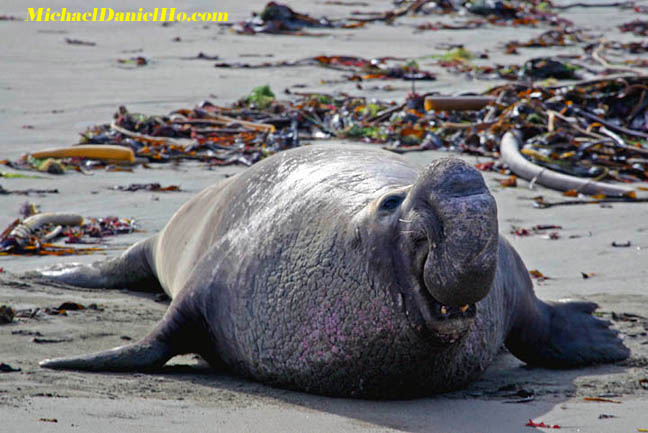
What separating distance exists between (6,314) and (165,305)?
108cm

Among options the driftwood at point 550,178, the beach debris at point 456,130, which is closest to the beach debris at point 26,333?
the beach debris at point 456,130

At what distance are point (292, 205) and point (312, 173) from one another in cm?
25

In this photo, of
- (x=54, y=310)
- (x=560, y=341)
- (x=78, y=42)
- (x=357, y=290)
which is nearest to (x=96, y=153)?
(x=54, y=310)

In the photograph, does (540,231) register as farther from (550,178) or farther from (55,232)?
(55,232)

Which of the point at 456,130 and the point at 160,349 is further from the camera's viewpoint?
the point at 456,130

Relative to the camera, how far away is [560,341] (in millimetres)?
4383

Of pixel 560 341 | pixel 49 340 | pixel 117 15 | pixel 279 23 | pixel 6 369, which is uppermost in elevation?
pixel 117 15

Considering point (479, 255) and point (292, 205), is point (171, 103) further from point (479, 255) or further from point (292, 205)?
point (479, 255)

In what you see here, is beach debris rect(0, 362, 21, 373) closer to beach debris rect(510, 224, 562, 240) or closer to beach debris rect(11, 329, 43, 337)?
beach debris rect(11, 329, 43, 337)

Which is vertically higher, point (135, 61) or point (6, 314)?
point (135, 61)

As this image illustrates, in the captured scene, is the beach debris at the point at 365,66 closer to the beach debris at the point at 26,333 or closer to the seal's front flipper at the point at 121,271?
the seal's front flipper at the point at 121,271

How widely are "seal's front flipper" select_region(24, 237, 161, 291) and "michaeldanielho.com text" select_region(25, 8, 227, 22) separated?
515 inches

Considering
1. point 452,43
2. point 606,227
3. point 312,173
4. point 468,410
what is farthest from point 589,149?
point 452,43

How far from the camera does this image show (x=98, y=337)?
4387 millimetres
